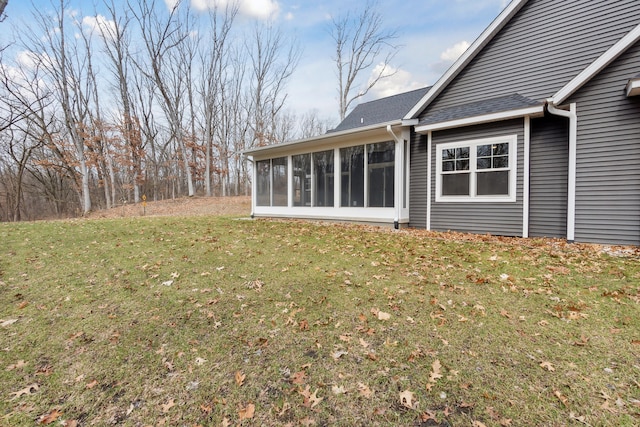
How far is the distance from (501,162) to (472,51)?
3.19 m

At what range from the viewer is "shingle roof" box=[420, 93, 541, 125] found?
6948 millimetres

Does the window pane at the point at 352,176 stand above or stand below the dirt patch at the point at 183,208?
above

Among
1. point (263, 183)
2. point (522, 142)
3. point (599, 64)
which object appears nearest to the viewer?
point (599, 64)

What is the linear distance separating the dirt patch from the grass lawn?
12.5 meters

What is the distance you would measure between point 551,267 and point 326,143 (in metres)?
7.21

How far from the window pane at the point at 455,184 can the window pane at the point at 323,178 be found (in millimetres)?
3649

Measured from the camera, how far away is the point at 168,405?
6.95 ft

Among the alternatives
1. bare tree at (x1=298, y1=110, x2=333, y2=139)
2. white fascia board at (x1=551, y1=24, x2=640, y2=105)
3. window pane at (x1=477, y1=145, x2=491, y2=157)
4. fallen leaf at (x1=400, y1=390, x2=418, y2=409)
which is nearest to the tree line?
bare tree at (x1=298, y1=110, x2=333, y2=139)

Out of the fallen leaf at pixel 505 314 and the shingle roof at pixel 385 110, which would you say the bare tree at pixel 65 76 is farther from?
the fallen leaf at pixel 505 314

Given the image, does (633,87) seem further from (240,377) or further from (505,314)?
(240,377)

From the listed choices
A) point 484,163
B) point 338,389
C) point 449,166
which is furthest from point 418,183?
point 338,389

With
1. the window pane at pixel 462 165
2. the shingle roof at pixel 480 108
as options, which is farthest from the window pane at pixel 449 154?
the shingle roof at pixel 480 108

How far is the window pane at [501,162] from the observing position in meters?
7.24

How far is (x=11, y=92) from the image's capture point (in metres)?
18.1
